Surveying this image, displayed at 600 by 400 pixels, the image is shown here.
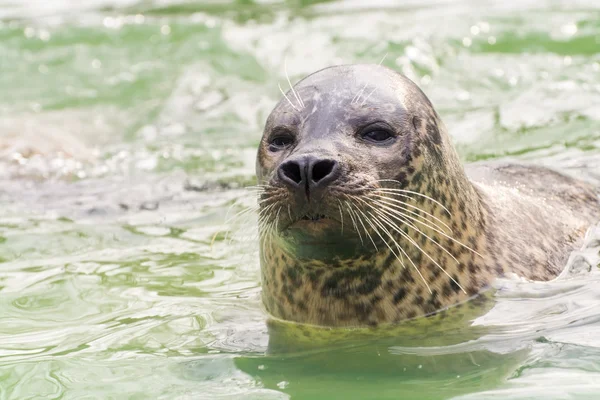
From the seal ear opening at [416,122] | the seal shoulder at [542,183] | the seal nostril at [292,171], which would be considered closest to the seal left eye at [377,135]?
the seal ear opening at [416,122]

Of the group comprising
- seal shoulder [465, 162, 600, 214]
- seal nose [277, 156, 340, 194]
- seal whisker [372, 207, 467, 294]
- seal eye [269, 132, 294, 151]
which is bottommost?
seal whisker [372, 207, 467, 294]

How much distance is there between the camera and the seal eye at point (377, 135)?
13.6 ft

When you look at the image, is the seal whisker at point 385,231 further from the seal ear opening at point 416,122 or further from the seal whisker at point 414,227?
the seal ear opening at point 416,122

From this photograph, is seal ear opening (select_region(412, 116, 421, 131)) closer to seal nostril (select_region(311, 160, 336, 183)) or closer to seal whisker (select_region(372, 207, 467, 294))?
seal whisker (select_region(372, 207, 467, 294))

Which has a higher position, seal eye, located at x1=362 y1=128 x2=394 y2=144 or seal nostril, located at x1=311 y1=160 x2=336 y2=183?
seal eye, located at x1=362 y1=128 x2=394 y2=144

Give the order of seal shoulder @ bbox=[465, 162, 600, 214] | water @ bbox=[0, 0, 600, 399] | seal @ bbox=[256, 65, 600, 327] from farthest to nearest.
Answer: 1. seal shoulder @ bbox=[465, 162, 600, 214]
2. seal @ bbox=[256, 65, 600, 327]
3. water @ bbox=[0, 0, 600, 399]

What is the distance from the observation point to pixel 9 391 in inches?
145

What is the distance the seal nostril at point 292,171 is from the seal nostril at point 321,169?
2.1 inches

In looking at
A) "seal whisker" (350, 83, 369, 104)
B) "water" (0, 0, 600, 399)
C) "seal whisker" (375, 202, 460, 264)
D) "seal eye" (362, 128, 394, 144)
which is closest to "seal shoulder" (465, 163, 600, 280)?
"water" (0, 0, 600, 399)

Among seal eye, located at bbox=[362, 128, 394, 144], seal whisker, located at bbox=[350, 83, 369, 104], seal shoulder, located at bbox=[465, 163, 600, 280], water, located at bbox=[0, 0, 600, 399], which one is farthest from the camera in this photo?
seal shoulder, located at bbox=[465, 163, 600, 280]

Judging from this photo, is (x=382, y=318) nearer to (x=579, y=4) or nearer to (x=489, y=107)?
(x=489, y=107)

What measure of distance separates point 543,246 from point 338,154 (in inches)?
52.3

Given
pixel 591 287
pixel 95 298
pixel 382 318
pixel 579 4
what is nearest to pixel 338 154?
pixel 382 318

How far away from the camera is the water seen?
3.70 m
